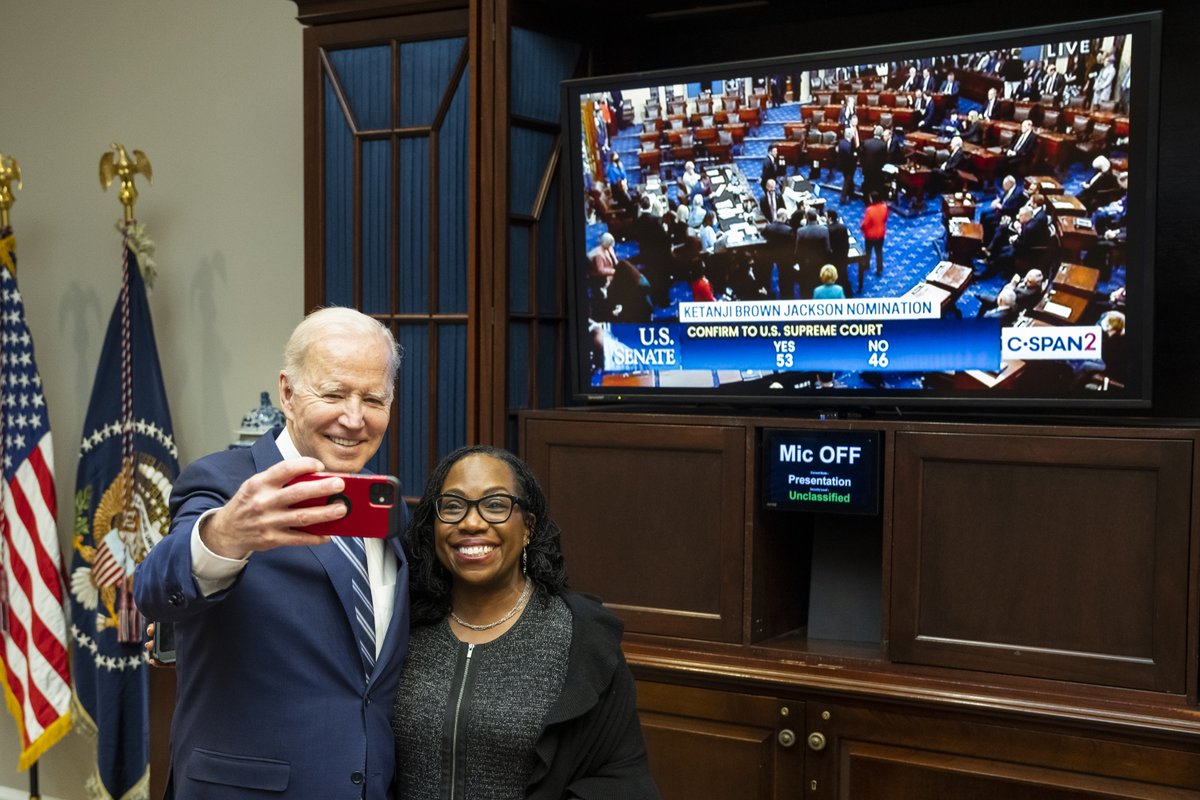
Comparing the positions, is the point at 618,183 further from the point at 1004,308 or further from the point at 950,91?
the point at 1004,308

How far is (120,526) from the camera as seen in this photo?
3996 millimetres

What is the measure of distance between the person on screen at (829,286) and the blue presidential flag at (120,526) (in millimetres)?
2200

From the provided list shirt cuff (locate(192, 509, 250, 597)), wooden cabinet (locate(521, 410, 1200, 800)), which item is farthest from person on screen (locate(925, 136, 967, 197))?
shirt cuff (locate(192, 509, 250, 597))

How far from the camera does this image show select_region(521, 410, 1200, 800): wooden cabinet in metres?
2.48

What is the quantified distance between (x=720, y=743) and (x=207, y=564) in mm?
1587

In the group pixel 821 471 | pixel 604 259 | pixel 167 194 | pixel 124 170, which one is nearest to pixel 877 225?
pixel 821 471

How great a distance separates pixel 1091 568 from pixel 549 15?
6.00 ft

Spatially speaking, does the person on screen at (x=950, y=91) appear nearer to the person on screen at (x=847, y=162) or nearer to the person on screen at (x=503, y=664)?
the person on screen at (x=847, y=162)

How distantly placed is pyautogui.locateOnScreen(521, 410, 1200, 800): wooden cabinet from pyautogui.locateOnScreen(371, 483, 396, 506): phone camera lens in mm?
1486

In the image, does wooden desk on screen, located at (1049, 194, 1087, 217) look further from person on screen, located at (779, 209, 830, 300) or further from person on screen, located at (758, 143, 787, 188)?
person on screen, located at (758, 143, 787, 188)

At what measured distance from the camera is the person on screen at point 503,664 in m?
1.91

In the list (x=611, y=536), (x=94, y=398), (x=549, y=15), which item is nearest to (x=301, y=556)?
(x=611, y=536)

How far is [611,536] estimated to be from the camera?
2986mm

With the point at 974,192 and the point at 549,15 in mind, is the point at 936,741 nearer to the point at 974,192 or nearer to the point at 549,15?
the point at 974,192
